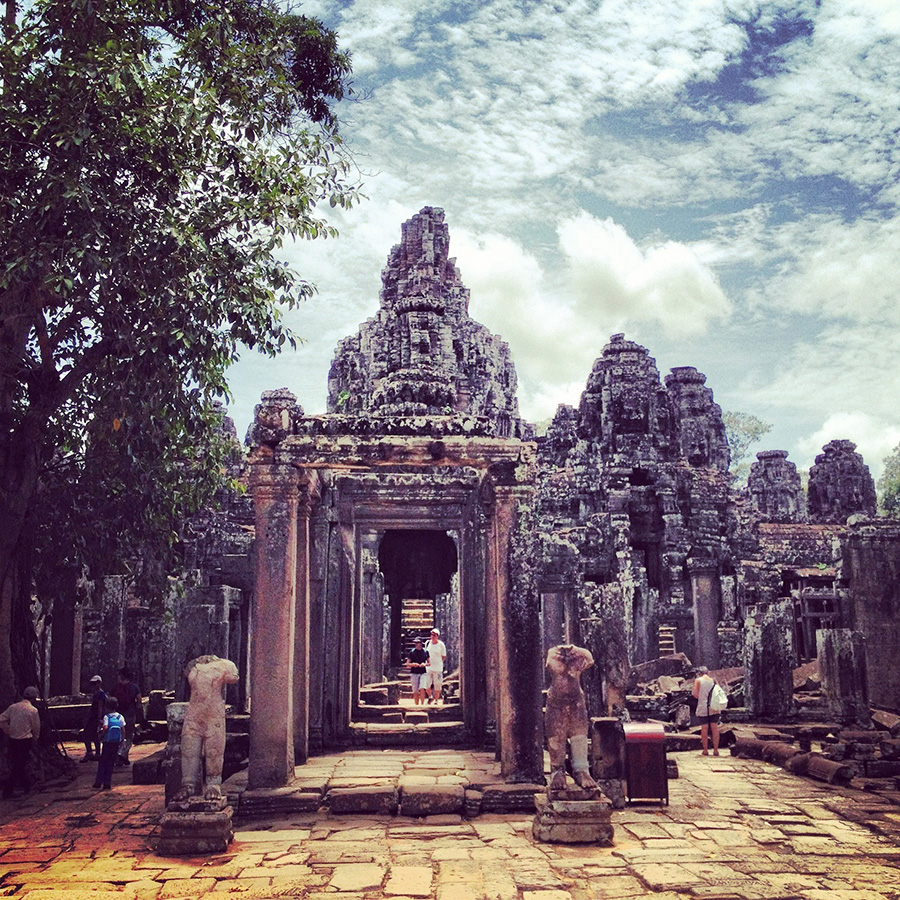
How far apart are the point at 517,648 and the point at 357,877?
3141mm

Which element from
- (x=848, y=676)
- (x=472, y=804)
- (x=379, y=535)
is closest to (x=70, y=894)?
(x=472, y=804)

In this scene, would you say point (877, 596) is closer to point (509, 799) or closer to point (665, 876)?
point (509, 799)

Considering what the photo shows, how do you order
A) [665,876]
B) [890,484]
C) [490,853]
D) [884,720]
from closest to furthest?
[665,876] → [490,853] → [884,720] → [890,484]

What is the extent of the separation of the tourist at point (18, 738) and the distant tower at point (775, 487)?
33.9 meters

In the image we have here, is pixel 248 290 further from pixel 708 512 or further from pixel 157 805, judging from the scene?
pixel 708 512

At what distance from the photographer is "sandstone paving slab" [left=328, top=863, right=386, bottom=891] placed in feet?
20.3

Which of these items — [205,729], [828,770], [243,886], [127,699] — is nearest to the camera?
[243,886]

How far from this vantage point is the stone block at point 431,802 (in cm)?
838

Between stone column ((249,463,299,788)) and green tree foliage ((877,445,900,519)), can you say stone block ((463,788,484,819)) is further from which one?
green tree foliage ((877,445,900,519))

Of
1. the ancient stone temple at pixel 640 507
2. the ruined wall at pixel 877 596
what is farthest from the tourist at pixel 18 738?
the ruined wall at pixel 877 596

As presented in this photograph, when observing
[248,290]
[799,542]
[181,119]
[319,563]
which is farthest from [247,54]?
[799,542]

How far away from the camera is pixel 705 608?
22.3 meters

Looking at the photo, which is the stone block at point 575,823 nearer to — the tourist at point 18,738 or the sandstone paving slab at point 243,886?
the sandstone paving slab at point 243,886

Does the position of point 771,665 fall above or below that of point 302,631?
below
